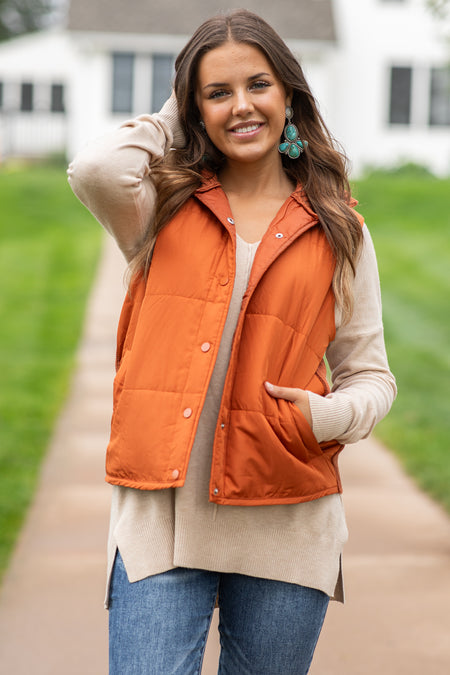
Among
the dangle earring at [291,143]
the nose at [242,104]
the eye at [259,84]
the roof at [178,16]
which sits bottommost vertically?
the dangle earring at [291,143]

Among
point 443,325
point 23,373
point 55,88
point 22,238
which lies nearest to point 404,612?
point 23,373

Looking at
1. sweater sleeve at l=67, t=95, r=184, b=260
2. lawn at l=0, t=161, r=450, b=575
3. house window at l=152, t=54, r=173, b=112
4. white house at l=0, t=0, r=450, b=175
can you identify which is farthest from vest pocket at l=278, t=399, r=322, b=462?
house window at l=152, t=54, r=173, b=112

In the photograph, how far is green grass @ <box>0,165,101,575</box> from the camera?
630 cm

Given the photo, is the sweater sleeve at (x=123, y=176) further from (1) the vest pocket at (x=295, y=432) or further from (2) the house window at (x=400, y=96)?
(2) the house window at (x=400, y=96)

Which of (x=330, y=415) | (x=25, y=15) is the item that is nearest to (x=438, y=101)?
(x=330, y=415)

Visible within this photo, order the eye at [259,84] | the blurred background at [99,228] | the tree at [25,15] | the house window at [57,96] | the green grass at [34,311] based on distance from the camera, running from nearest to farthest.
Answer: the eye at [259,84]
the green grass at [34,311]
the blurred background at [99,228]
the house window at [57,96]
the tree at [25,15]

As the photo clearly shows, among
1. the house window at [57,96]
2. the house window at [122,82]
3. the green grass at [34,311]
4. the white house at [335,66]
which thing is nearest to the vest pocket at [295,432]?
the green grass at [34,311]

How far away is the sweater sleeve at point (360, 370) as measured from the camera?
246 centimetres

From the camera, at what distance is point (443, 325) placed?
10609 mm

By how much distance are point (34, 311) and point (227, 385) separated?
8.83 m

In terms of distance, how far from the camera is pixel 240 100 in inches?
96.7

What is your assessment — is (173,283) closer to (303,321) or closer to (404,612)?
(303,321)

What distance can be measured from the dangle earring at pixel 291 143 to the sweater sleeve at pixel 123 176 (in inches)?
13.6

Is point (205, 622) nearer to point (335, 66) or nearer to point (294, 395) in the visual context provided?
point (294, 395)
